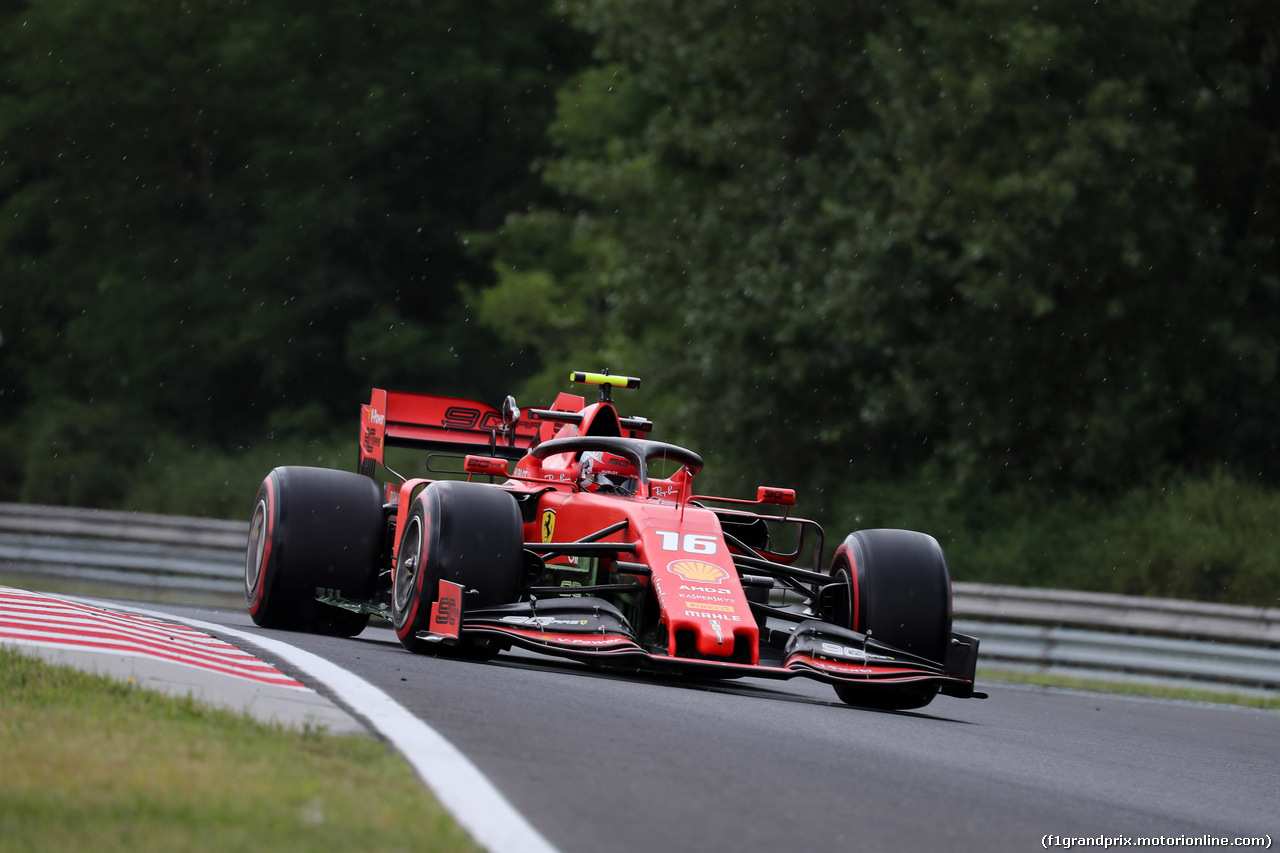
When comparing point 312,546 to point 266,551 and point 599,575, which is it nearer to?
point 266,551

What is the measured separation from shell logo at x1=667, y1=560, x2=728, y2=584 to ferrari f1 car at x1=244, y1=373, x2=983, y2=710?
0.01 m

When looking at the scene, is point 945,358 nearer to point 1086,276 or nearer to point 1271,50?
point 1086,276

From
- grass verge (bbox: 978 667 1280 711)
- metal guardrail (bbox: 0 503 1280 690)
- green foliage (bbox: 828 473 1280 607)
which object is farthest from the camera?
green foliage (bbox: 828 473 1280 607)

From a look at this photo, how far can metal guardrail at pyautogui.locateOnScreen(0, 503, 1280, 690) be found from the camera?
1287cm

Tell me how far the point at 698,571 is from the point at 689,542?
26cm

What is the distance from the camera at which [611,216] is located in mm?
23219

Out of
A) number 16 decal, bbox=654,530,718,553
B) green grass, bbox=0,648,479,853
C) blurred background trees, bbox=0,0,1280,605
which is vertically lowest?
green grass, bbox=0,648,479,853

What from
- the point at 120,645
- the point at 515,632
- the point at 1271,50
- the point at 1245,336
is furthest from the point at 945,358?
the point at 120,645

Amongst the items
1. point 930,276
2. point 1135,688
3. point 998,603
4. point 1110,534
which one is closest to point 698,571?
point 1135,688

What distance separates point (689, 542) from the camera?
8.72m

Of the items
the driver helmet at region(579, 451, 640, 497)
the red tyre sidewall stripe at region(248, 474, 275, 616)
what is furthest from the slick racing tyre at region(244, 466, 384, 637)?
the driver helmet at region(579, 451, 640, 497)

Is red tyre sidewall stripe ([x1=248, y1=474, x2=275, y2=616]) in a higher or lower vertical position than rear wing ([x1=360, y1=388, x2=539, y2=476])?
lower

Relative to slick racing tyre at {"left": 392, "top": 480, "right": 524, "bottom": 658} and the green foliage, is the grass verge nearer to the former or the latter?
the green foliage

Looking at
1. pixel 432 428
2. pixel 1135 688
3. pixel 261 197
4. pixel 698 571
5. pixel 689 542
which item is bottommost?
pixel 1135 688
